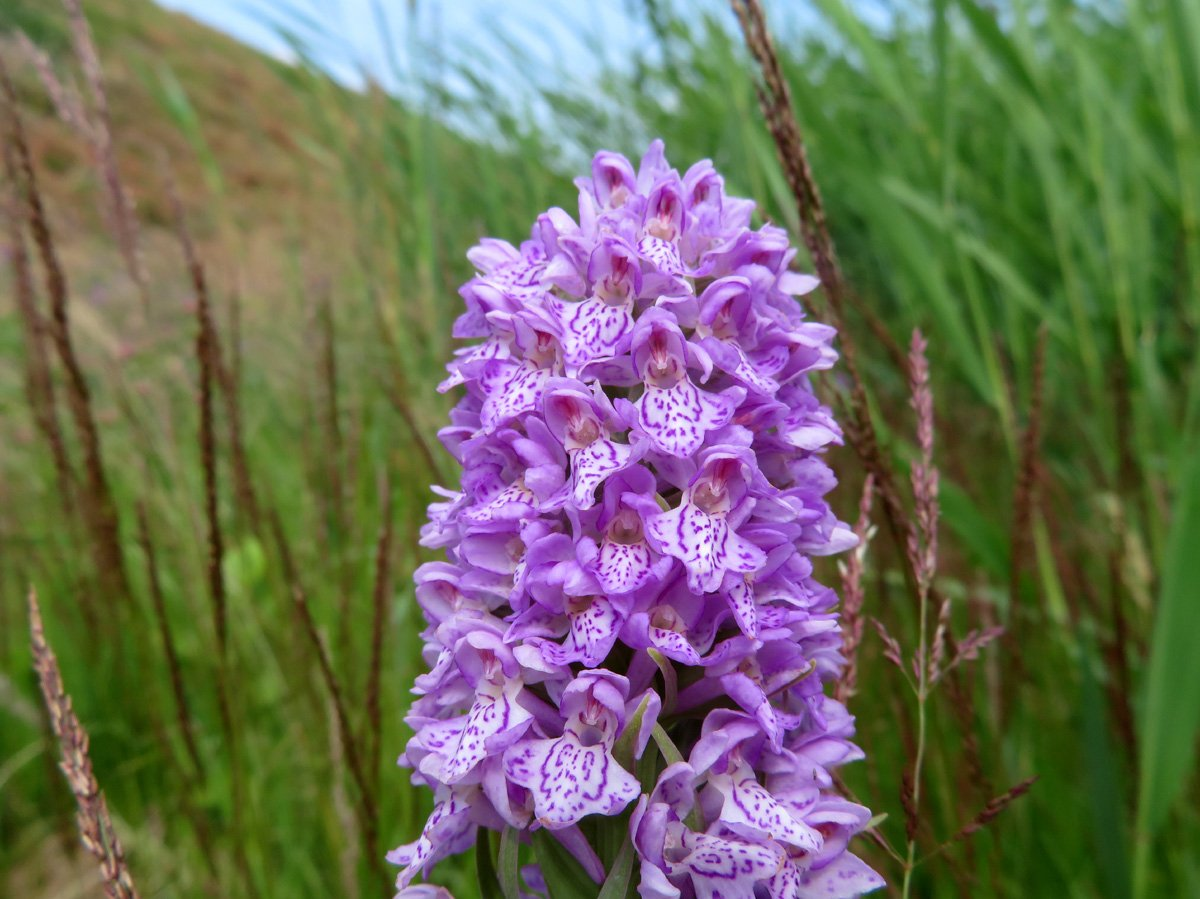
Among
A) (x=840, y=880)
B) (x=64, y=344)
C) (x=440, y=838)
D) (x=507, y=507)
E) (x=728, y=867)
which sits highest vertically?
(x=64, y=344)

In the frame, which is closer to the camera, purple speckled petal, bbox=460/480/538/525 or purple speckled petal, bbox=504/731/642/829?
purple speckled petal, bbox=504/731/642/829

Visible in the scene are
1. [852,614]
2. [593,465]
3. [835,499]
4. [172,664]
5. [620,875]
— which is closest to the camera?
[620,875]

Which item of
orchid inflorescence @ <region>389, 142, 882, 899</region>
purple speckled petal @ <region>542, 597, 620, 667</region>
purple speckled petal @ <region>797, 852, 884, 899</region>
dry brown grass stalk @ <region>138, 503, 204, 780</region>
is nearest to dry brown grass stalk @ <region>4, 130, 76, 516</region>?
dry brown grass stalk @ <region>138, 503, 204, 780</region>

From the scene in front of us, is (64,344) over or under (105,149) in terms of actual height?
under

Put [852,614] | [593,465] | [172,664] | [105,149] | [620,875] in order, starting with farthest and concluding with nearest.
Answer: [105,149]
[172,664]
[852,614]
[593,465]
[620,875]

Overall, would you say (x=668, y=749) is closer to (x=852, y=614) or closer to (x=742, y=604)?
(x=742, y=604)

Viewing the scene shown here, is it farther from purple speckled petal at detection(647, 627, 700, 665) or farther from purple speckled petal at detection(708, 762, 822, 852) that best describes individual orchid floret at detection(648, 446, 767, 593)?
purple speckled petal at detection(708, 762, 822, 852)

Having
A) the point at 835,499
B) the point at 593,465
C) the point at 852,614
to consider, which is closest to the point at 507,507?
the point at 593,465

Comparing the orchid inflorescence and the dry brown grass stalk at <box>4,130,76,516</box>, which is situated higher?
the dry brown grass stalk at <box>4,130,76,516</box>
